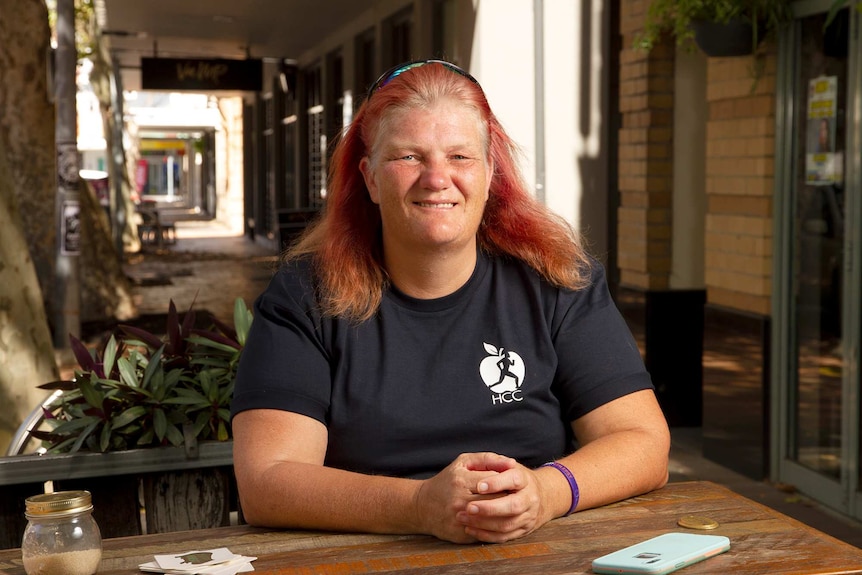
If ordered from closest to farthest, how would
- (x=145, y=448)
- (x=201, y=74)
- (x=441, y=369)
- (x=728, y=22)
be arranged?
(x=441, y=369) < (x=145, y=448) < (x=728, y=22) < (x=201, y=74)

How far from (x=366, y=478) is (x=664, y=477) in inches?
26.3

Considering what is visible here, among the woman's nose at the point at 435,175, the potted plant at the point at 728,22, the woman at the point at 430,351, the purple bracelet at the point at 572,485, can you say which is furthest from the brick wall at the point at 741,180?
the purple bracelet at the point at 572,485

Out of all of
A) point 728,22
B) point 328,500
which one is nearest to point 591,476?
point 328,500

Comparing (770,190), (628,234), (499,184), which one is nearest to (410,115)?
(499,184)

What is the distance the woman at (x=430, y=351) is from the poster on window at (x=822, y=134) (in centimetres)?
352

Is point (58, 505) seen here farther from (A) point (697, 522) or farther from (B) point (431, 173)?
(A) point (697, 522)

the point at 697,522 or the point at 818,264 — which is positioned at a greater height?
the point at 818,264

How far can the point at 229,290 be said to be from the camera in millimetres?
16297

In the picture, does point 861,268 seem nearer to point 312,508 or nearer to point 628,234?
point 628,234

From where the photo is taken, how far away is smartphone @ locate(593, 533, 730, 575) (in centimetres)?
192

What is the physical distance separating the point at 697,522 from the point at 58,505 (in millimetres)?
1134

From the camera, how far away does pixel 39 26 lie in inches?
394

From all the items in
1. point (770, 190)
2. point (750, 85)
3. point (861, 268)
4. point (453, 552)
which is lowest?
point (453, 552)

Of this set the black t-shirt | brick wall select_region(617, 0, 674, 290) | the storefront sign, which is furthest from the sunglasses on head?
the storefront sign
